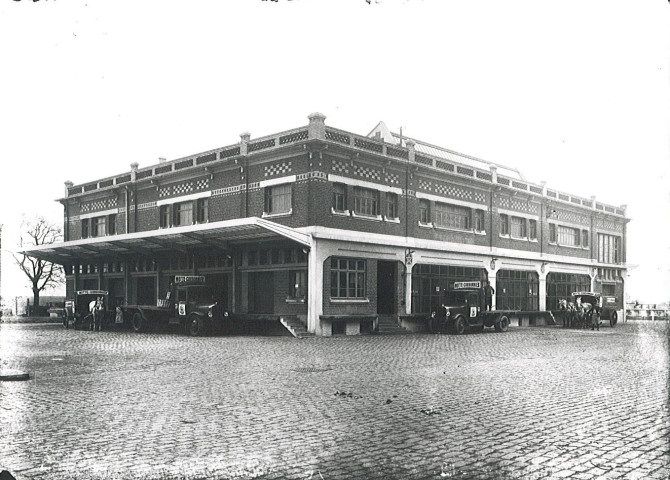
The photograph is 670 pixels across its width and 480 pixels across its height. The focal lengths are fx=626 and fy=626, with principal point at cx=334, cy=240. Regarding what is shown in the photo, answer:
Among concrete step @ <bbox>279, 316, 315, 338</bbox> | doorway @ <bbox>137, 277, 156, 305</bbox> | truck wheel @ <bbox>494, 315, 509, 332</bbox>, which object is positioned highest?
doorway @ <bbox>137, 277, 156, 305</bbox>

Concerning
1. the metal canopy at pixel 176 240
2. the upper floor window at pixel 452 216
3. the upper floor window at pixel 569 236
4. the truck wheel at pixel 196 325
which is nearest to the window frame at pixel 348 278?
the metal canopy at pixel 176 240

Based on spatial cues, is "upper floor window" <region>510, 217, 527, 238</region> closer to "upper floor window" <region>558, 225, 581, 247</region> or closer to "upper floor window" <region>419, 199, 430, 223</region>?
"upper floor window" <region>558, 225, 581, 247</region>

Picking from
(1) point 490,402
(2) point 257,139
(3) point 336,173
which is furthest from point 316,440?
(2) point 257,139

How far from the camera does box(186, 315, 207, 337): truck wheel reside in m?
24.7

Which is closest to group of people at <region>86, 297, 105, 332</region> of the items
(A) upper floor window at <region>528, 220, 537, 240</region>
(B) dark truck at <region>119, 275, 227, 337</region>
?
(B) dark truck at <region>119, 275, 227, 337</region>

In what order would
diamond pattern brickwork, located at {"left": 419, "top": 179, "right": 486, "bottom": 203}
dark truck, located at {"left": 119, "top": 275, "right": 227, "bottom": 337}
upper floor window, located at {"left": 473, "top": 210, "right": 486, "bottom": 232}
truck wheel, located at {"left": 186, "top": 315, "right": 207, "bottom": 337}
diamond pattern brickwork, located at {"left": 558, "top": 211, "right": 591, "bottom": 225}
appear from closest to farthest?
truck wheel, located at {"left": 186, "top": 315, "right": 207, "bottom": 337} → dark truck, located at {"left": 119, "top": 275, "right": 227, "bottom": 337} → diamond pattern brickwork, located at {"left": 419, "top": 179, "right": 486, "bottom": 203} → upper floor window, located at {"left": 473, "top": 210, "right": 486, "bottom": 232} → diamond pattern brickwork, located at {"left": 558, "top": 211, "right": 591, "bottom": 225}

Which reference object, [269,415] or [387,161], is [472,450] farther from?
[387,161]

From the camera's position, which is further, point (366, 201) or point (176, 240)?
point (176, 240)

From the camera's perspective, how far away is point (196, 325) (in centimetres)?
2494

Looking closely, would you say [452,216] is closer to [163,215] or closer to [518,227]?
[518,227]

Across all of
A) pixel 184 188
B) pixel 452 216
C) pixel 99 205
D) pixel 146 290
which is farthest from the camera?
pixel 99 205

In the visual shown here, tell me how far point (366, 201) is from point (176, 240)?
28.3 feet

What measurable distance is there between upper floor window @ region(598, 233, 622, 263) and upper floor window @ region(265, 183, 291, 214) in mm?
27618

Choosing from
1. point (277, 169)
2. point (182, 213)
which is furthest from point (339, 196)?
point (182, 213)
